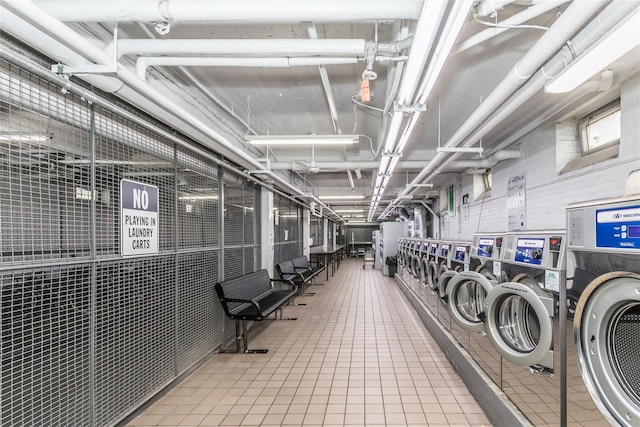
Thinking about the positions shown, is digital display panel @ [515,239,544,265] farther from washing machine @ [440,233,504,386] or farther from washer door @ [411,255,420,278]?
washer door @ [411,255,420,278]

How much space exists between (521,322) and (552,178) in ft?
8.13

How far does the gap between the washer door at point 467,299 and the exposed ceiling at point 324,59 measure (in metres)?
1.47

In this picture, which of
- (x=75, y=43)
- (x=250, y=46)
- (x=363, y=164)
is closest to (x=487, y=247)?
(x=250, y=46)

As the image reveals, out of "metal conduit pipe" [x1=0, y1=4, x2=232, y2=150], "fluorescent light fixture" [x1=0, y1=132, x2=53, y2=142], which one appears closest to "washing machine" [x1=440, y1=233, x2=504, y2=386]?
"metal conduit pipe" [x1=0, y1=4, x2=232, y2=150]

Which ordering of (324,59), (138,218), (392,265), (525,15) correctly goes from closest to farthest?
(525,15) < (324,59) < (138,218) < (392,265)

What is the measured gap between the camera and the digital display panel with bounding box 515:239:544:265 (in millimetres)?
2150

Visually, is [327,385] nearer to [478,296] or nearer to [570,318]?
[478,296]

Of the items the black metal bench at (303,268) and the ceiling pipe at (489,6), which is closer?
the ceiling pipe at (489,6)

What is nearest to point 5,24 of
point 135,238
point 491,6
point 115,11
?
point 115,11

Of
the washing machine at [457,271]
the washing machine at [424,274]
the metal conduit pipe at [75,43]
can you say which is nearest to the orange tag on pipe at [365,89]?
the metal conduit pipe at [75,43]

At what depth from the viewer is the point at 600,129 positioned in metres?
3.53

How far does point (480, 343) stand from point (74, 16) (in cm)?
367

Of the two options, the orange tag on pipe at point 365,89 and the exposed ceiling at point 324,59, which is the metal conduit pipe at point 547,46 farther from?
the orange tag on pipe at point 365,89

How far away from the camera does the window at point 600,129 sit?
3287 millimetres
